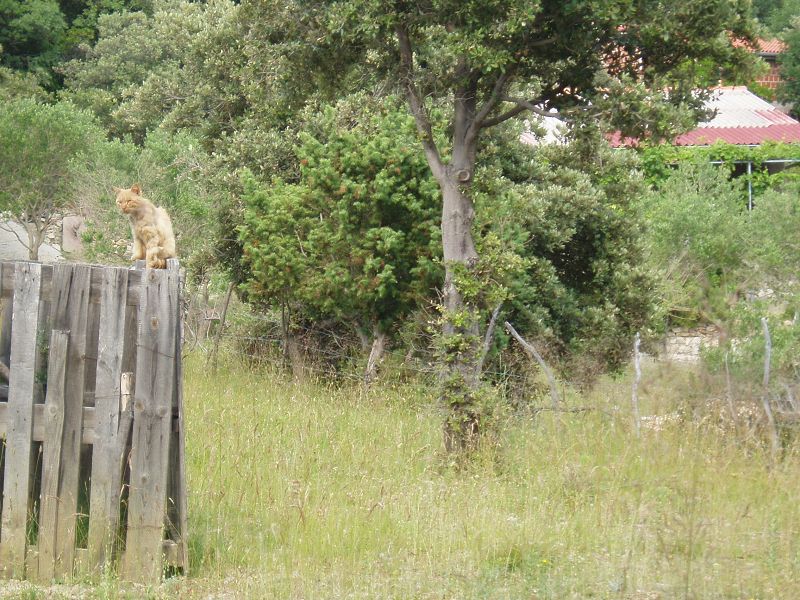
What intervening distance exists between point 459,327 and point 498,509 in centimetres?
224

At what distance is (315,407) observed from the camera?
1025 cm

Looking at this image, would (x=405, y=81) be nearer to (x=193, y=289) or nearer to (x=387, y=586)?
(x=387, y=586)

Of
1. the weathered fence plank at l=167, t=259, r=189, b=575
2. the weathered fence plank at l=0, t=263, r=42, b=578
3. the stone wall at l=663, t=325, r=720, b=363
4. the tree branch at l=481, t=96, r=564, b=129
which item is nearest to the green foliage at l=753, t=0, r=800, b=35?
the stone wall at l=663, t=325, r=720, b=363

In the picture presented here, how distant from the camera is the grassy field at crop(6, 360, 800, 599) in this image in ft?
17.7

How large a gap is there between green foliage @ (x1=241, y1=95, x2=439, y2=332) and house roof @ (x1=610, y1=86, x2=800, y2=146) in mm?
25928

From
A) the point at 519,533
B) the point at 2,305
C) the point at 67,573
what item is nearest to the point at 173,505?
the point at 67,573

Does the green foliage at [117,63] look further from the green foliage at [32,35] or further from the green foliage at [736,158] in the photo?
the green foliage at [736,158]

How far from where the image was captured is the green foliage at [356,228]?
504 inches

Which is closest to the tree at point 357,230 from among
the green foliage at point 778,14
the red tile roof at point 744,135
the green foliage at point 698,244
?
the green foliage at point 698,244

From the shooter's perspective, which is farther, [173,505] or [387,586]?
[173,505]

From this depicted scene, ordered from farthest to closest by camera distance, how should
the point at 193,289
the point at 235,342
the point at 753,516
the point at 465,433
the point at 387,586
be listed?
1. the point at 193,289
2. the point at 235,342
3. the point at 465,433
4. the point at 753,516
5. the point at 387,586

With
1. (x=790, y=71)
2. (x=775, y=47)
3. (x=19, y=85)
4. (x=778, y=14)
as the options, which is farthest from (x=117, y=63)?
(x=775, y=47)

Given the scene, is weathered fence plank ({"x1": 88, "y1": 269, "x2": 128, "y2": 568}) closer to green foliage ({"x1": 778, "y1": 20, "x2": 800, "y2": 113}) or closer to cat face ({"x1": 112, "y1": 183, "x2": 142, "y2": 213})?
cat face ({"x1": 112, "y1": 183, "x2": 142, "y2": 213})

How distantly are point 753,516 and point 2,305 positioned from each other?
4900 millimetres
